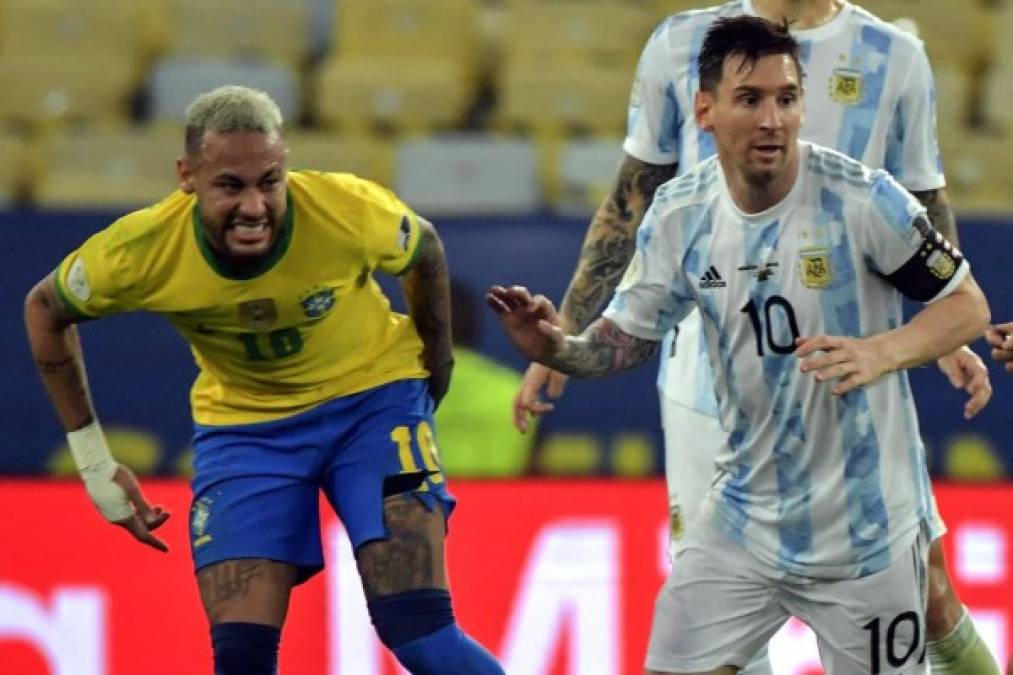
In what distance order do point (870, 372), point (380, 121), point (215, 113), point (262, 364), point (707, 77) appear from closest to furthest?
point (870, 372) → point (707, 77) → point (215, 113) → point (262, 364) → point (380, 121)

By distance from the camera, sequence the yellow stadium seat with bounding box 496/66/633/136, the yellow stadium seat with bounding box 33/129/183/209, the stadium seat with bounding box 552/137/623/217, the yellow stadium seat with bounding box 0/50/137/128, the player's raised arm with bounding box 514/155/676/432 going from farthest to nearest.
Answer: the yellow stadium seat with bounding box 0/50/137/128, the yellow stadium seat with bounding box 496/66/633/136, the yellow stadium seat with bounding box 33/129/183/209, the stadium seat with bounding box 552/137/623/217, the player's raised arm with bounding box 514/155/676/432

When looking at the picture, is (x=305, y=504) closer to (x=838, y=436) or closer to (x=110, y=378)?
(x=838, y=436)

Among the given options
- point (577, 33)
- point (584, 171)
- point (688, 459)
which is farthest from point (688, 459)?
point (577, 33)

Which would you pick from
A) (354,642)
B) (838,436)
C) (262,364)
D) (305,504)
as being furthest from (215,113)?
(354,642)

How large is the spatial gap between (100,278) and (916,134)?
1980 millimetres

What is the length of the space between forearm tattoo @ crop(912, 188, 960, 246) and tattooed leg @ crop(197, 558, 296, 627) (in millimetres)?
1790

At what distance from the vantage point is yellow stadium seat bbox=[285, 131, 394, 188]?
917cm

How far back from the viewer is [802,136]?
16.4 feet

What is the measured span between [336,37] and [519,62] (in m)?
0.97

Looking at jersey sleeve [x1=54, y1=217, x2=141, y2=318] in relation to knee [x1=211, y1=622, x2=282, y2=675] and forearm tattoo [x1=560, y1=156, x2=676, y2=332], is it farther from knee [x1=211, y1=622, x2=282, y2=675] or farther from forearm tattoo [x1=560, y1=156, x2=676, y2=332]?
forearm tattoo [x1=560, y1=156, x2=676, y2=332]

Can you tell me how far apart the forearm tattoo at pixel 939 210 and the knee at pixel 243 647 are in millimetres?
1879

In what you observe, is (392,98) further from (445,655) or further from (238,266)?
(445,655)

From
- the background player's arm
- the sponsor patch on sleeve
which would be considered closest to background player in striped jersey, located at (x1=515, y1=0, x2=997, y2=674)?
the background player's arm

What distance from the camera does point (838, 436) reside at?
4.50 m
